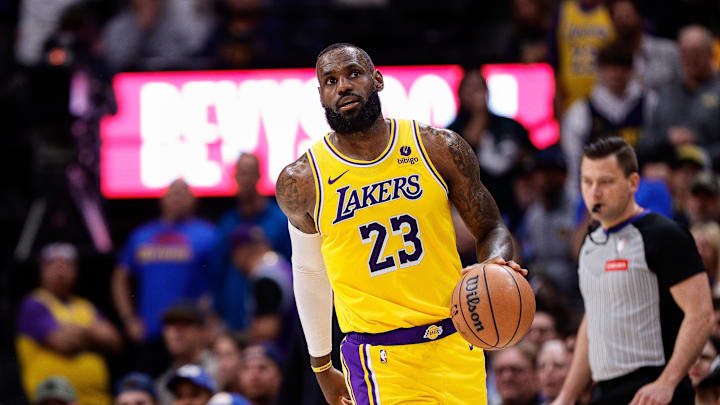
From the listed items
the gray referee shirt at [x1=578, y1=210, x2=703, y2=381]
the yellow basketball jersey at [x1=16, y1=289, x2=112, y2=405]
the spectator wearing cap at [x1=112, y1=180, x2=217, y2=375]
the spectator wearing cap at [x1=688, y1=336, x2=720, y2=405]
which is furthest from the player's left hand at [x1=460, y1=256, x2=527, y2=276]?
the yellow basketball jersey at [x1=16, y1=289, x2=112, y2=405]

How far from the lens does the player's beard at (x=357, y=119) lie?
5.42 metres

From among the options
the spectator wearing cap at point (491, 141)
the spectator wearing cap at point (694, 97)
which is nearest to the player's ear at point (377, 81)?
the spectator wearing cap at point (491, 141)

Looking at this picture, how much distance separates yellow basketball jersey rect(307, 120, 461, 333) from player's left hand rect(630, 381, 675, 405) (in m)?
1.12

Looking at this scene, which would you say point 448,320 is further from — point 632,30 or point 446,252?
point 632,30

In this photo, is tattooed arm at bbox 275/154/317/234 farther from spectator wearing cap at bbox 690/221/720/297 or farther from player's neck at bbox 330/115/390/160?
spectator wearing cap at bbox 690/221/720/297

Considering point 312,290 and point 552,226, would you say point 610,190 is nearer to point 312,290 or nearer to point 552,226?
point 312,290

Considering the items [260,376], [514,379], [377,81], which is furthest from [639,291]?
[260,376]

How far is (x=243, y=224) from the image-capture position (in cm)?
1091

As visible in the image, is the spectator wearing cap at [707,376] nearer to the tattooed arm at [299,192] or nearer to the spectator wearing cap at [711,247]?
the spectator wearing cap at [711,247]

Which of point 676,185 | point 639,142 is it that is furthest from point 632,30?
point 676,185

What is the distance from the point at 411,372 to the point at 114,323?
6812 mm

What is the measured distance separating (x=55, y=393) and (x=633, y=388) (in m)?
5.36

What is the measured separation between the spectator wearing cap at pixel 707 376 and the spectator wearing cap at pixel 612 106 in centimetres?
401

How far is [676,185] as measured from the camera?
32.1ft
